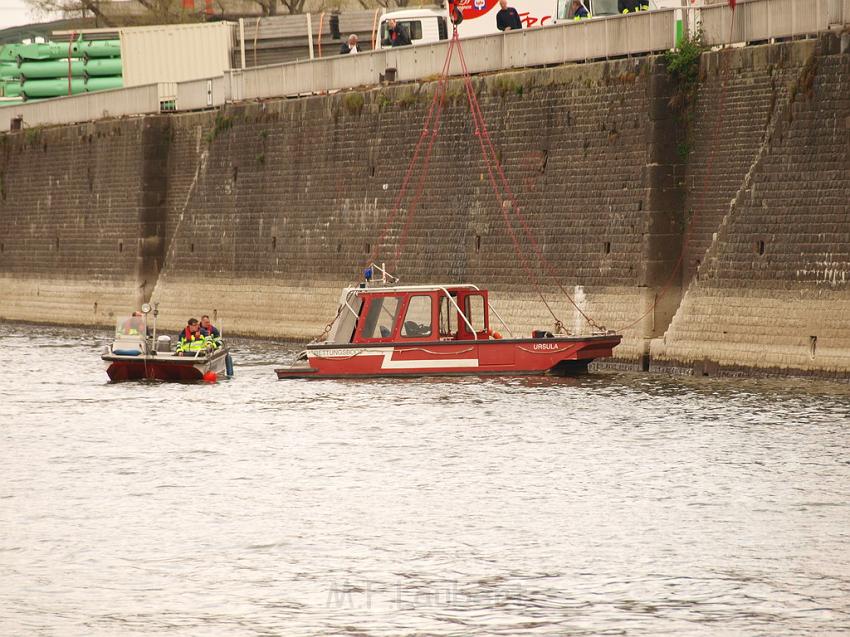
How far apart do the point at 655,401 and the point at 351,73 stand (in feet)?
52.4

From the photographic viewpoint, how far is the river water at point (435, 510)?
15.9m

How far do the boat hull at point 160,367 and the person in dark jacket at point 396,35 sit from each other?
12.2m

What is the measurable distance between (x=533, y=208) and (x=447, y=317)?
4244 millimetres

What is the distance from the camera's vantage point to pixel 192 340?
3284 cm

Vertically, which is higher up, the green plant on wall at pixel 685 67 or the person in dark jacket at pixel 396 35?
the person in dark jacket at pixel 396 35

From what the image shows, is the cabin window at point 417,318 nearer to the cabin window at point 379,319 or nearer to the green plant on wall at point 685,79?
the cabin window at point 379,319

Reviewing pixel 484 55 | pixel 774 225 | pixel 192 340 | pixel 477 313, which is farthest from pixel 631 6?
pixel 192 340

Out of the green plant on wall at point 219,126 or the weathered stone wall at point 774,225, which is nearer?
the weathered stone wall at point 774,225

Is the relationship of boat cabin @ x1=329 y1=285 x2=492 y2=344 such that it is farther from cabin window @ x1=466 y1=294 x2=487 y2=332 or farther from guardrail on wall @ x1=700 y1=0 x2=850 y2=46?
guardrail on wall @ x1=700 y1=0 x2=850 y2=46

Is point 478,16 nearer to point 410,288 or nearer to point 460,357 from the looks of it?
point 410,288

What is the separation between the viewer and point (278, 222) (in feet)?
143

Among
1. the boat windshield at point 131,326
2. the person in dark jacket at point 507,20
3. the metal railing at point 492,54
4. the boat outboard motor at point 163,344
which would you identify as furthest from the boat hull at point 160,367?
the person in dark jacket at point 507,20

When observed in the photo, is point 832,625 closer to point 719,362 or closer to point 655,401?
point 655,401

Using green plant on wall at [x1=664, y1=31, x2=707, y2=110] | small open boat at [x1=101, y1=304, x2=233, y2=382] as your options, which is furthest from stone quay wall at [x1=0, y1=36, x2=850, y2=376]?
small open boat at [x1=101, y1=304, x2=233, y2=382]
